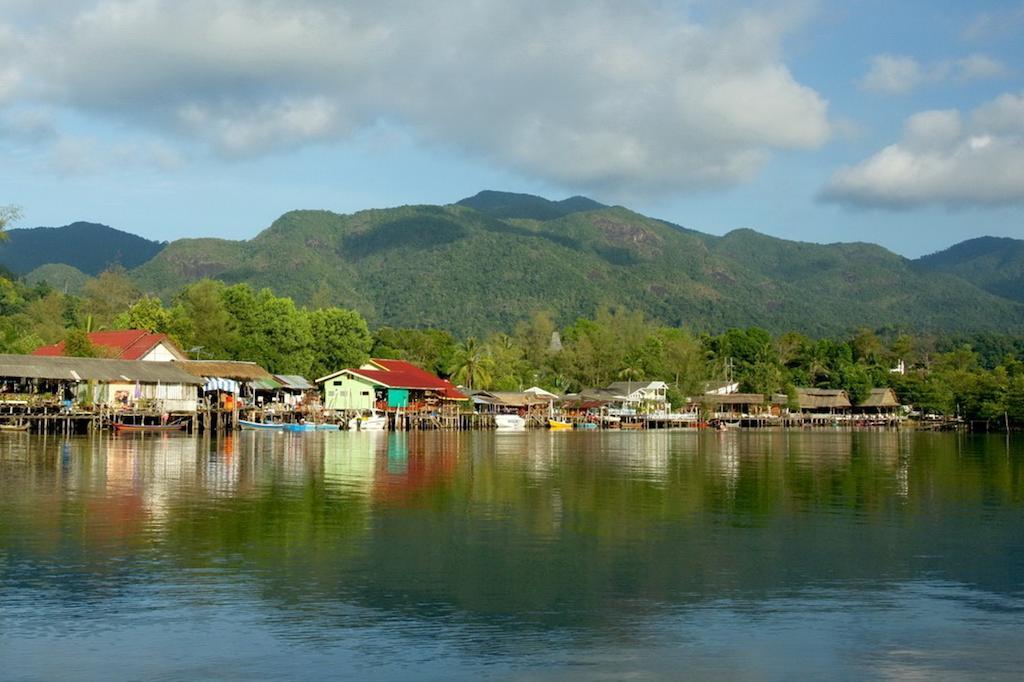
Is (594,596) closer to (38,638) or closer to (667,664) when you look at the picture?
(667,664)

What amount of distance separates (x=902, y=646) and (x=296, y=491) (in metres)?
21.2

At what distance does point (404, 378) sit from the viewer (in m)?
92.3

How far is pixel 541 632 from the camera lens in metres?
15.1

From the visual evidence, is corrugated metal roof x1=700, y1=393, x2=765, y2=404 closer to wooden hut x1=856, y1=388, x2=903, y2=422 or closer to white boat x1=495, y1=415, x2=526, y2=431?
wooden hut x1=856, y1=388, x2=903, y2=422

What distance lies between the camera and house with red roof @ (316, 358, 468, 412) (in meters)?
88.2

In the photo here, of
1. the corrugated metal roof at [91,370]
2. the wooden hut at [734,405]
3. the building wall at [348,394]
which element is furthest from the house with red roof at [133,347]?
the wooden hut at [734,405]

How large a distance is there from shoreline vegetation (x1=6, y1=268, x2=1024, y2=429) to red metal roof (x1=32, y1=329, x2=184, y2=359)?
2.04 m

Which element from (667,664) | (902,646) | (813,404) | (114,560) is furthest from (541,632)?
(813,404)

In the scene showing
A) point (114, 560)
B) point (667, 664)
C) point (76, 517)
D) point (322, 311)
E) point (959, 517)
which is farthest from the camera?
point (322, 311)

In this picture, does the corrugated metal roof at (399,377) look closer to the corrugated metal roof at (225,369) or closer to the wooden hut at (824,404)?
the corrugated metal roof at (225,369)

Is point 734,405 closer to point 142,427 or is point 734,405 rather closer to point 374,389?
point 374,389

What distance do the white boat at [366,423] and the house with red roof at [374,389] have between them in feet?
9.25

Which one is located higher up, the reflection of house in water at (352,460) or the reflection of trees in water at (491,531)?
the reflection of house in water at (352,460)

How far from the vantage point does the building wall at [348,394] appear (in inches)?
3469
